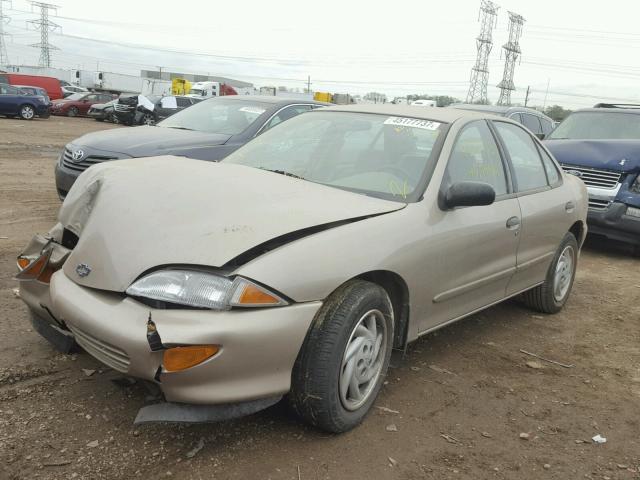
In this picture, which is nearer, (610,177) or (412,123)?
(412,123)

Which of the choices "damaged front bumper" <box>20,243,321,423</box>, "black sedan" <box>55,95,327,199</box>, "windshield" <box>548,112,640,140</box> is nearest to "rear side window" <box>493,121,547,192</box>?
"damaged front bumper" <box>20,243,321,423</box>

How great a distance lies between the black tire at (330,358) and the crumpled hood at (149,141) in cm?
392

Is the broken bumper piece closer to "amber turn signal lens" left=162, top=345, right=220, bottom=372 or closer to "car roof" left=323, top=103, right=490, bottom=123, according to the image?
"amber turn signal lens" left=162, top=345, right=220, bottom=372

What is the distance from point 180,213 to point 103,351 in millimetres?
674

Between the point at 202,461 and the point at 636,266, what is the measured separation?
6.18 metres

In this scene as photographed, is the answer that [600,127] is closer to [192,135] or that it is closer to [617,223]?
[617,223]

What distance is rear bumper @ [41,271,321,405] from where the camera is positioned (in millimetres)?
2320

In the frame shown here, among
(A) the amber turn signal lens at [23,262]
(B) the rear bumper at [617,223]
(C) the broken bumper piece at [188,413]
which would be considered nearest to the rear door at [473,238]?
(C) the broken bumper piece at [188,413]

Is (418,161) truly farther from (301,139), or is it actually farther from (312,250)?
(312,250)

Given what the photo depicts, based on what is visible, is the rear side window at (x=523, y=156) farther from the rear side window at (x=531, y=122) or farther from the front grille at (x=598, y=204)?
the rear side window at (x=531, y=122)

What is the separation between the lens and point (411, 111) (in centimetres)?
402

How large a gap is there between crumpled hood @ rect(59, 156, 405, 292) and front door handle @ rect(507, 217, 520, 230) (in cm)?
111

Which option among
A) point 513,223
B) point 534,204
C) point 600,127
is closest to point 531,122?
point 600,127

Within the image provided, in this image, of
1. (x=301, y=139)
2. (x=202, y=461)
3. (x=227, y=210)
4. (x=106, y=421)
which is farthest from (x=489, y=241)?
(x=106, y=421)
